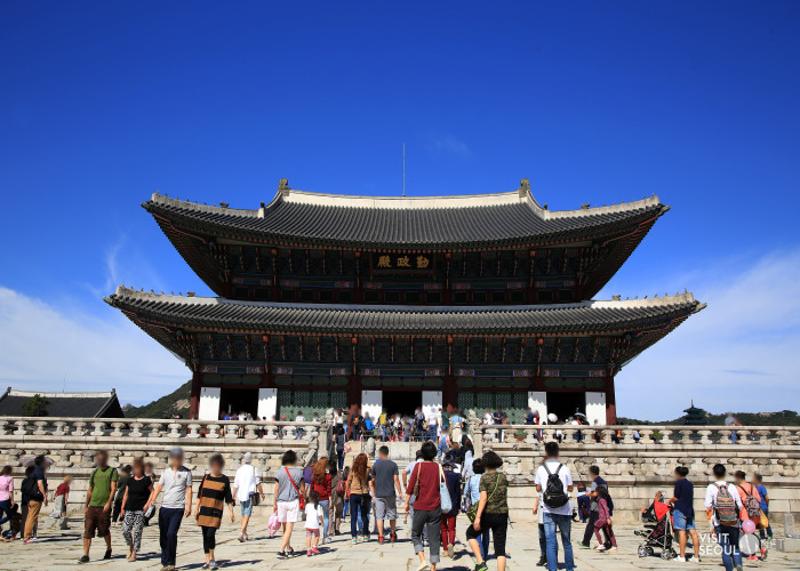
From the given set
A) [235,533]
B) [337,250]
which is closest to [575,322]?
[337,250]

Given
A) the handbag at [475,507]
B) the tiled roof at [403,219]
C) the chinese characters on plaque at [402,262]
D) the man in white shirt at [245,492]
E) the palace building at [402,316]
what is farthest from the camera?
the chinese characters on plaque at [402,262]

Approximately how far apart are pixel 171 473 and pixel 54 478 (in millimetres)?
11329

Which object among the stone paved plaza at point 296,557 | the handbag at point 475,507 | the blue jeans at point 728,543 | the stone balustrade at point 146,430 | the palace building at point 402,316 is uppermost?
the palace building at point 402,316

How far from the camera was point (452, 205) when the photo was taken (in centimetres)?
3794

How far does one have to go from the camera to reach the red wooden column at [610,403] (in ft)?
89.2

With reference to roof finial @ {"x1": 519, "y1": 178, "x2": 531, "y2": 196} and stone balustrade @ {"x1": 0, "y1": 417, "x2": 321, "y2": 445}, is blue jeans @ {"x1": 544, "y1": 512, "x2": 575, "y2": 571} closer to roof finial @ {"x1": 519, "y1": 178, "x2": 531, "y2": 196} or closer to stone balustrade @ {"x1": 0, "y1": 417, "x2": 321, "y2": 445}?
stone balustrade @ {"x1": 0, "y1": 417, "x2": 321, "y2": 445}

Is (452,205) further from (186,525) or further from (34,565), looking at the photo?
(34,565)

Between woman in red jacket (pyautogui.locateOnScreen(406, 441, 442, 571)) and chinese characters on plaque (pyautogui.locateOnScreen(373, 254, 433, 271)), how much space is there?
69.1ft

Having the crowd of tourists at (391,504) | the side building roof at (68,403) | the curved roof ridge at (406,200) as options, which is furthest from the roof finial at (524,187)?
the side building roof at (68,403)

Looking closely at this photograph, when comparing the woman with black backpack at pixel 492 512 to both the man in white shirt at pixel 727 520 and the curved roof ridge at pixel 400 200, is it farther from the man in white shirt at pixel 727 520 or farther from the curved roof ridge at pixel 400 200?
the curved roof ridge at pixel 400 200

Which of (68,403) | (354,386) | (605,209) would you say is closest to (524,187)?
(605,209)

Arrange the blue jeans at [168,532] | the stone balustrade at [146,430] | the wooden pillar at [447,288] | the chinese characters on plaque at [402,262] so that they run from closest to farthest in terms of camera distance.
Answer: the blue jeans at [168,532] < the stone balustrade at [146,430] < the wooden pillar at [447,288] < the chinese characters on plaque at [402,262]

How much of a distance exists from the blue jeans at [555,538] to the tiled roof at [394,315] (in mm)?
16967

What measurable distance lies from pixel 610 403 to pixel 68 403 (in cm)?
4139
